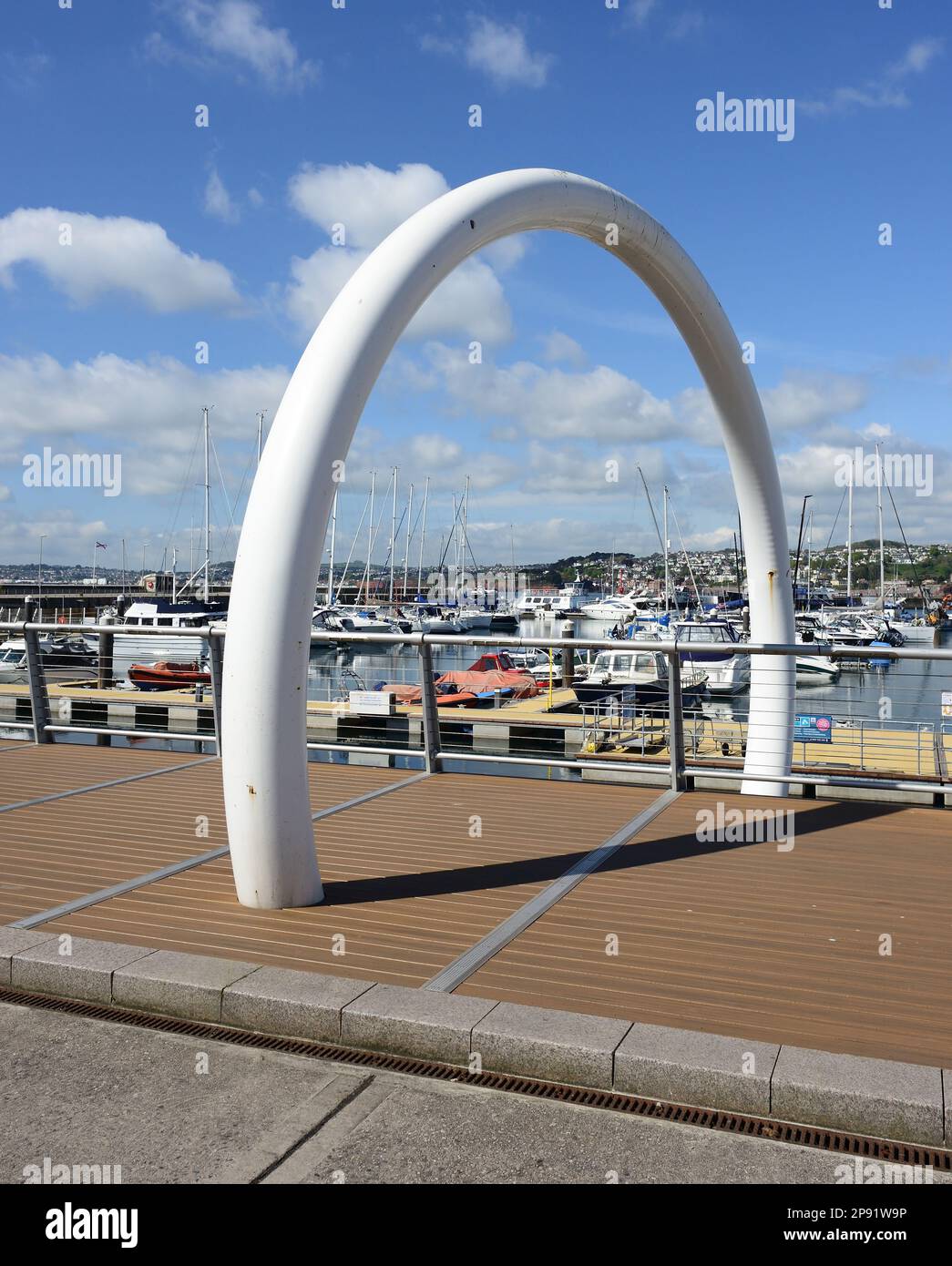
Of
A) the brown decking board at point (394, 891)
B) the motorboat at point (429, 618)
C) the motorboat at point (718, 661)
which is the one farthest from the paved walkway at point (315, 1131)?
the motorboat at point (429, 618)

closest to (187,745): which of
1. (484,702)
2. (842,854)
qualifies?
(484,702)

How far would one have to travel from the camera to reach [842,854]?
6.58 m

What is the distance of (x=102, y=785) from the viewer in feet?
28.6

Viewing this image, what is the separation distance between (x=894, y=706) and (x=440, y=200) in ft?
126

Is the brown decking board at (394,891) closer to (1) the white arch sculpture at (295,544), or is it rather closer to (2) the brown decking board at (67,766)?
(1) the white arch sculpture at (295,544)

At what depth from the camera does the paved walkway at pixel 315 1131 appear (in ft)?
10.1

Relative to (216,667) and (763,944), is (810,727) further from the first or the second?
(216,667)

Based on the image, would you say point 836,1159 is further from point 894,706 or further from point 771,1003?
point 894,706

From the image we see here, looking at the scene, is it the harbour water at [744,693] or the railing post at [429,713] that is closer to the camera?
the railing post at [429,713]

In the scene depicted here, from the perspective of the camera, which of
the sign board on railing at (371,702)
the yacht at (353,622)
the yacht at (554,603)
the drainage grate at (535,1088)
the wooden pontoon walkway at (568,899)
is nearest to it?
the drainage grate at (535,1088)

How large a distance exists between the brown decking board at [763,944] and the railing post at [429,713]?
2535 mm

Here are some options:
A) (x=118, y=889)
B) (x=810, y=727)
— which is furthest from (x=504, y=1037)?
(x=810, y=727)

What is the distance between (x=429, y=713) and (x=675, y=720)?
2.18 metres

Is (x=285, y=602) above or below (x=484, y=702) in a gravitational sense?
above
